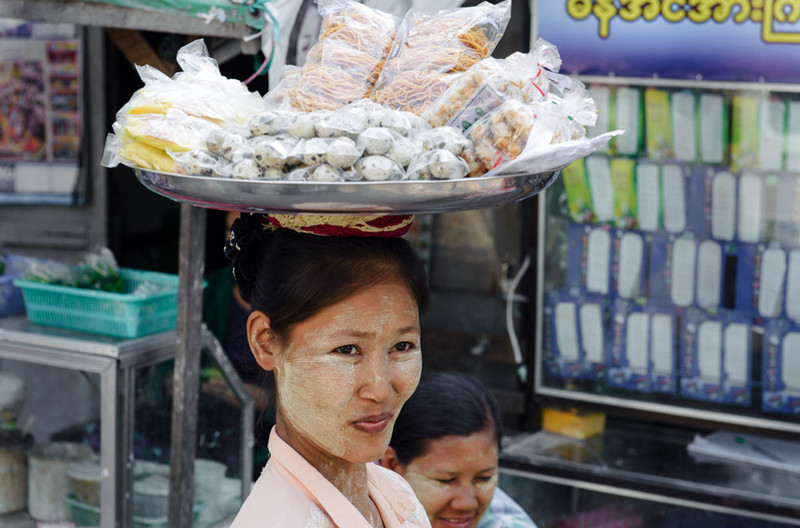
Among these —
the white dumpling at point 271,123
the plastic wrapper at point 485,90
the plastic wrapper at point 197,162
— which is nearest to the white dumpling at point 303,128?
the white dumpling at point 271,123

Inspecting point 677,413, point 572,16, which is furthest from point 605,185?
point 677,413

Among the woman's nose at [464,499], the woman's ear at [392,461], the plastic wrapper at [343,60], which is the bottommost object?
the woman's nose at [464,499]

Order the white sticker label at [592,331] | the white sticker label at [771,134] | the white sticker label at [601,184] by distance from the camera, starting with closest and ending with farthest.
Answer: the white sticker label at [771,134], the white sticker label at [601,184], the white sticker label at [592,331]

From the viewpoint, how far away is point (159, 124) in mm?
1435

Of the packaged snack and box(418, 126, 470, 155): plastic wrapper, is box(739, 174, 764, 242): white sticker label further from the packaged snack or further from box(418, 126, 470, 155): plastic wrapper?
the packaged snack

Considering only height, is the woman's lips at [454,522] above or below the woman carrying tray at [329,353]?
below

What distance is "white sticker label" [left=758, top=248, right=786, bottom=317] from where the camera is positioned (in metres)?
4.19

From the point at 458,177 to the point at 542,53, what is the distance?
1.42 ft

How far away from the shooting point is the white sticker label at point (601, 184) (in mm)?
4426

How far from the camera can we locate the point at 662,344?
14.7ft

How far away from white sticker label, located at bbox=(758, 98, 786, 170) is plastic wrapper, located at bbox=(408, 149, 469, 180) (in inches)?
127

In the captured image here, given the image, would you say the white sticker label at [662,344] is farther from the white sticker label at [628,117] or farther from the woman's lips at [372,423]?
the woman's lips at [372,423]

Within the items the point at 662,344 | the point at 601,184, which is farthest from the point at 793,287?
the point at 601,184

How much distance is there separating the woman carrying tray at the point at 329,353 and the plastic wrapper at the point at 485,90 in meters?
0.20
